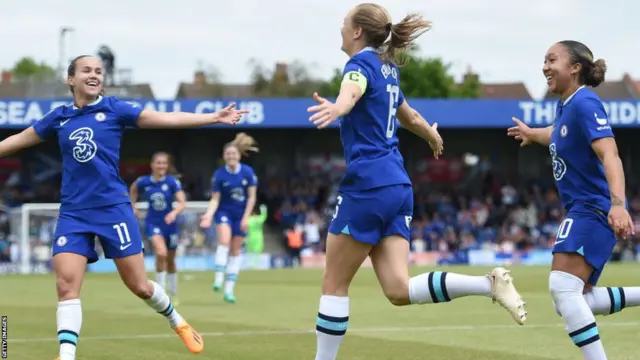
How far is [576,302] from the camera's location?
722cm

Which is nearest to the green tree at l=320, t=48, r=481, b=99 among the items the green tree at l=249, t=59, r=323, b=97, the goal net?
the green tree at l=249, t=59, r=323, b=97

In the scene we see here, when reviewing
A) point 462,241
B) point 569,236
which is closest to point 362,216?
point 569,236

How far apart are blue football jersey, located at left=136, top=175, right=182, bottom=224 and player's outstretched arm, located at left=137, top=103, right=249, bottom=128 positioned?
8630mm

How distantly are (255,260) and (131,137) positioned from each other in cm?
1050

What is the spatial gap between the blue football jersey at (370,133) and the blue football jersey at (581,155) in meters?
1.14

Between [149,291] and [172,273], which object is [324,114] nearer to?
[149,291]

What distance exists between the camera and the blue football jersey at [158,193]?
17.2m

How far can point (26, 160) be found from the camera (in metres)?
42.0

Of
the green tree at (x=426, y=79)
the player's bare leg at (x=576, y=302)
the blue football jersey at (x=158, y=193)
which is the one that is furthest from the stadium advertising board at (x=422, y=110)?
the green tree at (x=426, y=79)

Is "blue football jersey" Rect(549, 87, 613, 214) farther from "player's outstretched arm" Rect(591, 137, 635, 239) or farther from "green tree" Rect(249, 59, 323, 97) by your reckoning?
"green tree" Rect(249, 59, 323, 97)

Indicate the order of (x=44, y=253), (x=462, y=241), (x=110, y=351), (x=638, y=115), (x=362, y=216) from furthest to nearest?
(x=638, y=115), (x=462, y=241), (x=44, y=253), (x=110, y=351), (x=362, y=216)

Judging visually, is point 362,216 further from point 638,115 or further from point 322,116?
point 638,115

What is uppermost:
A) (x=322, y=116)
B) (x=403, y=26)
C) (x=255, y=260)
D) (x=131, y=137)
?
(x=403, y=26)

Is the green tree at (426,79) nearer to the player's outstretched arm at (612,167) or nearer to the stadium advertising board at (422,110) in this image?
the stadium advertising board at (422,110)
